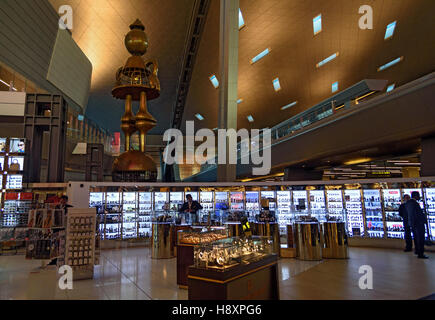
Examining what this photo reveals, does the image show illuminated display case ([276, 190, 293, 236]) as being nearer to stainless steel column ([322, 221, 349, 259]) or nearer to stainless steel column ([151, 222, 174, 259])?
stainless steel column ([322, 221, 349, 259])

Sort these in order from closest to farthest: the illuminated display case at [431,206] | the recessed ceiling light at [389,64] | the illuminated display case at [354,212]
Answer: the illuminated display case at [431,206] → the illuminated display case at [354,212] → the recessed ceiling light at [389,64]

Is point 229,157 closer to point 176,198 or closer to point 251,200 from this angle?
point 251,200

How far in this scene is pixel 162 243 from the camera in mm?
7297

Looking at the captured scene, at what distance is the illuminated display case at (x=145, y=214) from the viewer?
960cm

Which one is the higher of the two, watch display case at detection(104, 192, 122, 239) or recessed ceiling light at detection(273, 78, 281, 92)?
recessed ceiling light at detection(273, 78, 281, 92)

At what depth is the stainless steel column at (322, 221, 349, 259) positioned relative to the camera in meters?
6.99

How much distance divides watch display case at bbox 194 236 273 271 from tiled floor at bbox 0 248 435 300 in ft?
3.46

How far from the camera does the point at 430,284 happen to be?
4.59 metres

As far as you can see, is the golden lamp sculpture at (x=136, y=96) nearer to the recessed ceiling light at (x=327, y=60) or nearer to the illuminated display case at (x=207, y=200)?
the illuminated display case at (x=207, y=200)

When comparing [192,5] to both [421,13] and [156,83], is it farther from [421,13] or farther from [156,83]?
[156,83]

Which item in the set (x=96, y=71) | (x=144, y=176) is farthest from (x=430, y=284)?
(x=96, y=71)

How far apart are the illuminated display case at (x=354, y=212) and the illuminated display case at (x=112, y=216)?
7.50 m

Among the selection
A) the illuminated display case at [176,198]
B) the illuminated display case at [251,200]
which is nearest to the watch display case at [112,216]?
the illuminated display case at [176,198]

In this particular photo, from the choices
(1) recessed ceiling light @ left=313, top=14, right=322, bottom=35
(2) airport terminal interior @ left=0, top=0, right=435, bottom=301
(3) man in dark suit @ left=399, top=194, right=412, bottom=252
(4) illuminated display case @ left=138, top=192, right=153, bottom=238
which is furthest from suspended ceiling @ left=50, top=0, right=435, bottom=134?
(3) man in dark suit @ left=399, top=194, right=412, bottom=252
